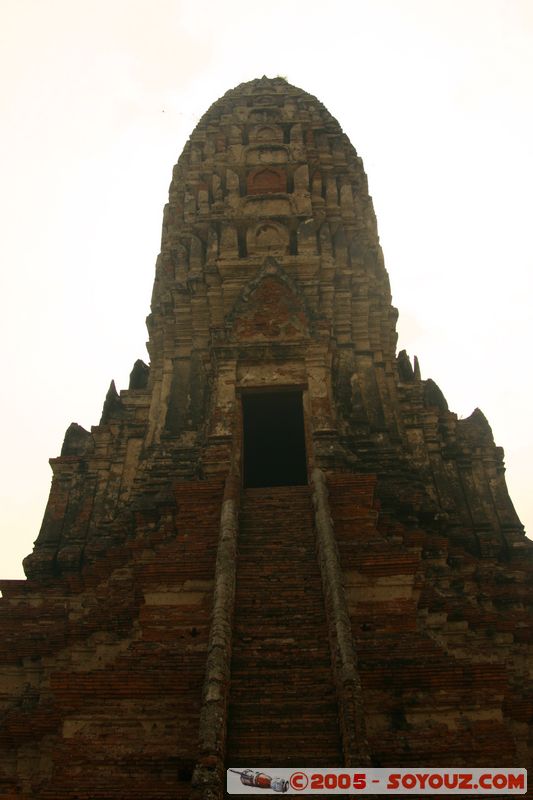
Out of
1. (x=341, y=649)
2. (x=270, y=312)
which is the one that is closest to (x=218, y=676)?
(x=341, y=649)

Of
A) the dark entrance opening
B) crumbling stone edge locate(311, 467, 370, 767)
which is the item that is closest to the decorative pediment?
the dark entrance opening

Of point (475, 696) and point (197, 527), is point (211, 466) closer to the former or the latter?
point (197, 527)

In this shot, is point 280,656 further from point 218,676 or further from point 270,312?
point 270,312

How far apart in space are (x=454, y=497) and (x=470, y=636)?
5310 mm

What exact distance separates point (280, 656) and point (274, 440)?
1010 cm

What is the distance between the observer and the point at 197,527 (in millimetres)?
10586

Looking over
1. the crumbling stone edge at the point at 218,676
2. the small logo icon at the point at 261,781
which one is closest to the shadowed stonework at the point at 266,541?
the crumbling stone edge at the point at 218,676

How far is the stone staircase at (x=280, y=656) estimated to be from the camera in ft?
22.4

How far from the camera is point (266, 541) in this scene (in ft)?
33.4

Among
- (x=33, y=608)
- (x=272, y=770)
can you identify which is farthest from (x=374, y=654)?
(x=33, y=608)

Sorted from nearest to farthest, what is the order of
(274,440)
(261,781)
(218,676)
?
(261,781) < (218,676) < (274,440)

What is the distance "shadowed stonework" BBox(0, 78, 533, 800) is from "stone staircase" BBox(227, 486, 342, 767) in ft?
0.09

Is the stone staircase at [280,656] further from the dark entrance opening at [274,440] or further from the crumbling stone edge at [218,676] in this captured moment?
the dark entrance opening at [274,440]

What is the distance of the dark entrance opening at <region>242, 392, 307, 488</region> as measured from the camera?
15594 millimetres
